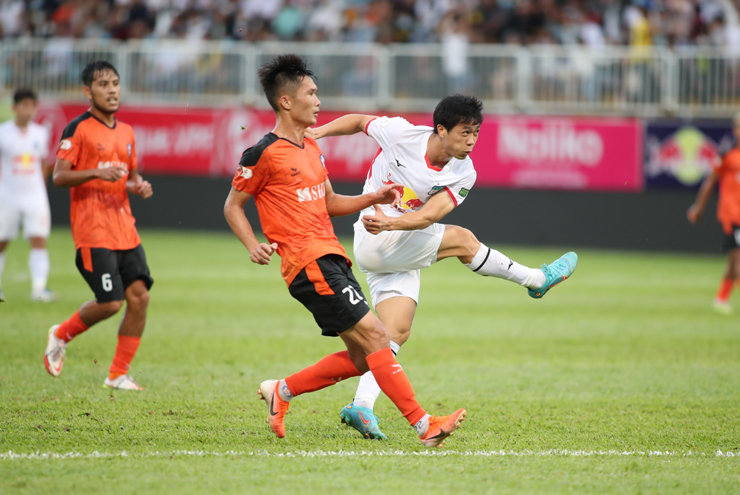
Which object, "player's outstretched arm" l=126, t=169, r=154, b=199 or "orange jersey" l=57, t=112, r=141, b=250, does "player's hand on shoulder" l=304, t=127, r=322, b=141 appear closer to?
"player's outstretched arm" l=126, t=169, r=154, b=199

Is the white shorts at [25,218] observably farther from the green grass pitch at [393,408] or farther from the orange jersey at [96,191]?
the orange jersey at [96,191]

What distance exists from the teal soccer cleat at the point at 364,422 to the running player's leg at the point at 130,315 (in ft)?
6.48

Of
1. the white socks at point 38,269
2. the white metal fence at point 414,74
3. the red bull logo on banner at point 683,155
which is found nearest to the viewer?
the white socks at point 38,269

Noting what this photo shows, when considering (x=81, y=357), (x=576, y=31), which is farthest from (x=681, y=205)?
(x=81, y=357)

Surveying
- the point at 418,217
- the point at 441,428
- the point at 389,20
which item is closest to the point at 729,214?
the point at 418,217

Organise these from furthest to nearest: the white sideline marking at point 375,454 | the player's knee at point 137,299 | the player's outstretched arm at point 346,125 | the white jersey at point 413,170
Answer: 1. the player's knee at point 137,299
2. the player's outstretched arm at point 346,125
3. the white jersey at point 413,170
4. the white sideline marking at point 375,454

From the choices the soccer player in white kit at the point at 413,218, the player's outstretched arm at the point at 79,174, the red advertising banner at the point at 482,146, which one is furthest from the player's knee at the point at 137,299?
the red advertising banner at the point at 482,146

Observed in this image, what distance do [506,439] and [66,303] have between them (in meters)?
6.97

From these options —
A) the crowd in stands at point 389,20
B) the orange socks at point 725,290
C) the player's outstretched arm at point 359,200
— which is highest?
the crowd in stands at point 389,20

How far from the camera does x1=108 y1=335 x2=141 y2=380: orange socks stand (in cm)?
630

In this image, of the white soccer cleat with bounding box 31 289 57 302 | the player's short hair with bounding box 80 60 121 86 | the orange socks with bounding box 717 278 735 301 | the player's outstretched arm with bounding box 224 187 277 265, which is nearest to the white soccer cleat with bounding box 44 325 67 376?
the player's short hair with bounding box 80 60 121 86

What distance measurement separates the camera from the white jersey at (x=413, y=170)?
5.26 metres

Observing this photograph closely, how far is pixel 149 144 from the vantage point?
65.1ft

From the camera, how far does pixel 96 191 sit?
20.5ft
